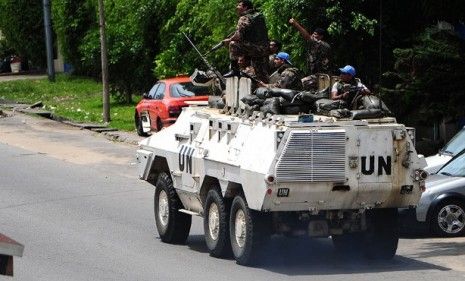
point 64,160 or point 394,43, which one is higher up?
point 394,43

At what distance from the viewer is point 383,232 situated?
15.0 metres

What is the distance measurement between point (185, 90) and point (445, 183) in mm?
13169

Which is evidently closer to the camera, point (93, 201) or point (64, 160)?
point (93, 201)

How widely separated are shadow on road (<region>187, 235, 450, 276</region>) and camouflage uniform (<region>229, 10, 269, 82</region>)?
2316 mm

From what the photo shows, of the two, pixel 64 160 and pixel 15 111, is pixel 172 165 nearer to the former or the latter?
pixel 64 160

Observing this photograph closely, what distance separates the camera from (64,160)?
2733 cm

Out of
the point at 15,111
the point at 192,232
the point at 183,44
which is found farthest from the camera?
the point at 15,111

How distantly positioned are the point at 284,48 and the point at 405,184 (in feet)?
39.2

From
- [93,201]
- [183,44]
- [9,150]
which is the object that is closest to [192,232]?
[93,201]

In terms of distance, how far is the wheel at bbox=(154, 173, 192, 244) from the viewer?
1692cm

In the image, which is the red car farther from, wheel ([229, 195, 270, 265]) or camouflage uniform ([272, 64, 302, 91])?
wheel ([229, 195, 270, 265])

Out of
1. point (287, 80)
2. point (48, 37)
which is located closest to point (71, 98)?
point (48, 37)

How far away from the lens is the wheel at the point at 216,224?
49.8 feet

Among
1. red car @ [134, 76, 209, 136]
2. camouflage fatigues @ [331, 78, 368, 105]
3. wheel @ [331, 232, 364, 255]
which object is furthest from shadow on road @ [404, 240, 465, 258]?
red car @ [134, 76, 209, 136]
